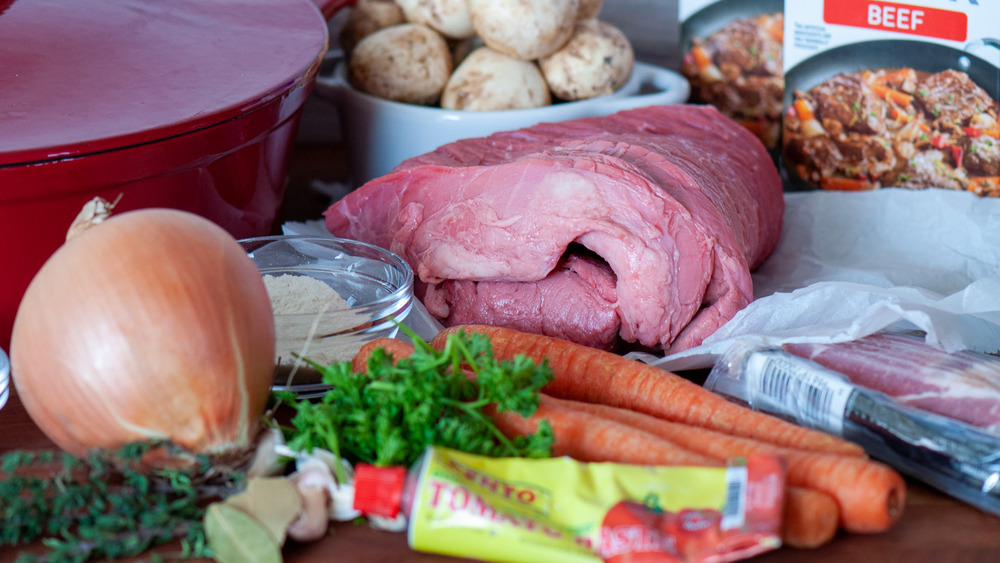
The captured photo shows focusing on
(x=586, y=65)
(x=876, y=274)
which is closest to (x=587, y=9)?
(x=586, y=65)

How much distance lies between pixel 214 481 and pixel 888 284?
2.98ft

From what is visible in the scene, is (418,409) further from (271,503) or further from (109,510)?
(109,510)

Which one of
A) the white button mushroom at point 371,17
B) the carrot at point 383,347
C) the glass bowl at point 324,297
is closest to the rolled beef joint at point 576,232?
the glass bowl at point 324,297

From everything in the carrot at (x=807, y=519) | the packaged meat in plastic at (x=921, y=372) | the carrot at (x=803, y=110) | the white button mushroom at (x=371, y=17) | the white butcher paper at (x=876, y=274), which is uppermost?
the white button mushroom at (x=371, y=17)

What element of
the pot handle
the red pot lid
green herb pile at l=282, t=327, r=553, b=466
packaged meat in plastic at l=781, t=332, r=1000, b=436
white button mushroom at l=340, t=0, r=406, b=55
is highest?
the red pot lid

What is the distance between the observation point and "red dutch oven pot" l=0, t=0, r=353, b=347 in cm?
85

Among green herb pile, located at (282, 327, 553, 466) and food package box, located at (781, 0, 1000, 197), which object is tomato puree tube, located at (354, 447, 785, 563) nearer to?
green herb pile, located at (282, 327, 553, 466)

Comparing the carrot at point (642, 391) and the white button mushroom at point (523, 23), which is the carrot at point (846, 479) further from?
the white button mushroom at point (523, 23)

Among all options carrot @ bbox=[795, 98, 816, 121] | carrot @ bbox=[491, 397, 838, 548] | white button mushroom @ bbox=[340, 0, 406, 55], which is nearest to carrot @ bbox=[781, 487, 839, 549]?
carrot @ bbox=[491, 397, 838, 548]

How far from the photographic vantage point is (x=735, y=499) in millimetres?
644

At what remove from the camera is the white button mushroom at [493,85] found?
1383 mm

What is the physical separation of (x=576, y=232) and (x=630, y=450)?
301mm

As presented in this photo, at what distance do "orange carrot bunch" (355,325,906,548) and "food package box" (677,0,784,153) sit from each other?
79cm

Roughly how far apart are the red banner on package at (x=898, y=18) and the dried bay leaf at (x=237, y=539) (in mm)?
1170
